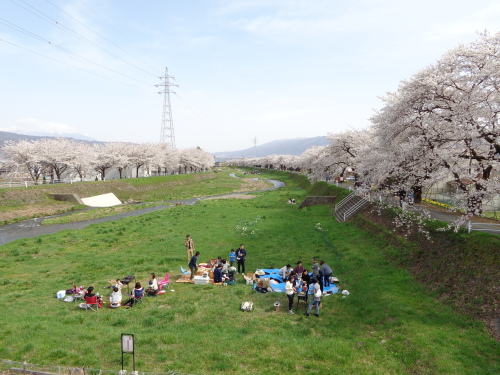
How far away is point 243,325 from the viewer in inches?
497

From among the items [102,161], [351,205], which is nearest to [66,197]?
[102,161]

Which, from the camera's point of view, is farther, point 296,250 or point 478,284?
point 296,250

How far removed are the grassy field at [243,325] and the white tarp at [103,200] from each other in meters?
28.5

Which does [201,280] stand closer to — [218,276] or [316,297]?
[218,276]

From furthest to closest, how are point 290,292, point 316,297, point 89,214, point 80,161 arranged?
1. point 80,161
2. point 89,214
3. point 290,292
4. point 316,297

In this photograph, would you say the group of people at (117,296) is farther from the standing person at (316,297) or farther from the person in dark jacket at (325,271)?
the person in dark jacket at (325,271)

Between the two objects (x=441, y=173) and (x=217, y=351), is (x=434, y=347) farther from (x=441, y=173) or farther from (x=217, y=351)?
(x=441, y=173)

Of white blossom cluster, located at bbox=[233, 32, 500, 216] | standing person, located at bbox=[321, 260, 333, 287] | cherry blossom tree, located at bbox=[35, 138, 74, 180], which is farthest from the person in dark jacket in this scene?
cherry blossom tree, located at bbox=[35, 138, 74, 180]

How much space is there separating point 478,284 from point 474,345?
367 centimetres

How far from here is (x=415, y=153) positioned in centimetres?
1841

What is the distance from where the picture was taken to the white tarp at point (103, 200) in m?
50.7

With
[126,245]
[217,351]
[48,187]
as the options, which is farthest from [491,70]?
[48,187]

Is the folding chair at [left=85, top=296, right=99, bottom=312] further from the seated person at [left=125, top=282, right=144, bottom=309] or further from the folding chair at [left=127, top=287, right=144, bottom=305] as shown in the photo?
the folding chair at [left=127, top=287, right=144, bottom=305]

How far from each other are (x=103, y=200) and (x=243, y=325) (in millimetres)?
47446
